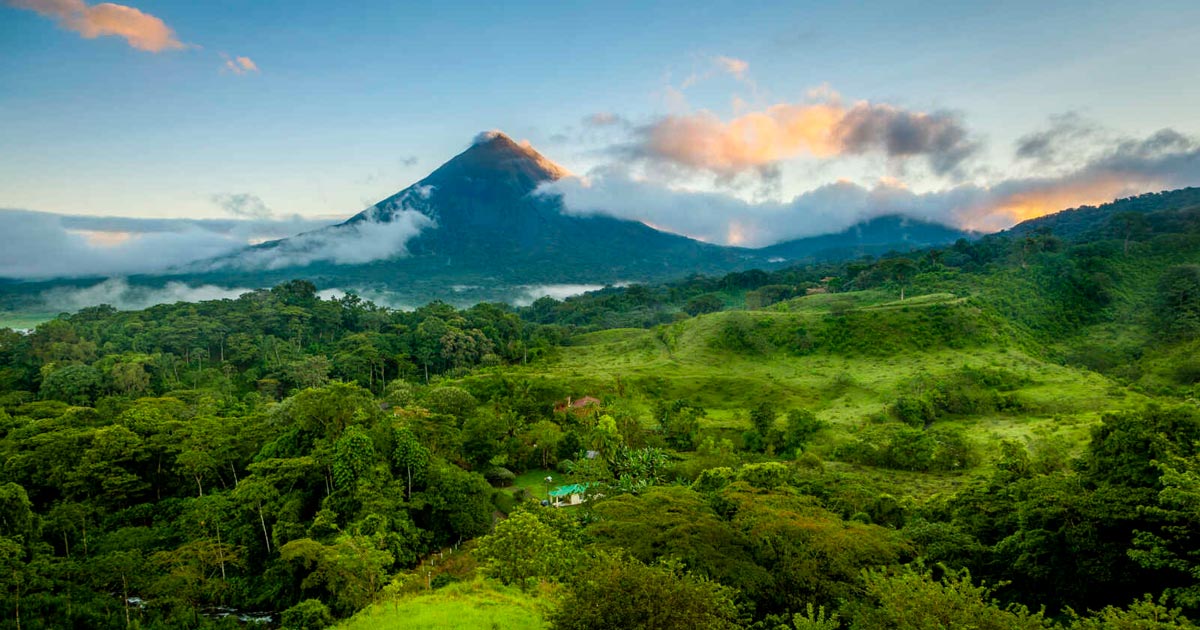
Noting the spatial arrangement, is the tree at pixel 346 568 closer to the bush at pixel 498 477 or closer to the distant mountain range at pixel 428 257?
the bush at pixel 498 477

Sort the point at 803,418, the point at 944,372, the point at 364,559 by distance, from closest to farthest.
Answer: the point at 364,559 → the point at 803,418 → the point at 944,372

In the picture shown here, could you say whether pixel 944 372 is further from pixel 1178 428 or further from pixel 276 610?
pixel 276 610

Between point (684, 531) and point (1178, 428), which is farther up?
point (1178, 428)

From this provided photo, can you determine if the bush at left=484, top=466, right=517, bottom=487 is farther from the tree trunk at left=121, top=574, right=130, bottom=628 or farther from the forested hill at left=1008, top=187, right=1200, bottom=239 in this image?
the forested hill at left=1008, top=187, right=1200, bottom=239

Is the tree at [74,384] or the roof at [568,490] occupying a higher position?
the tree at [74,384]

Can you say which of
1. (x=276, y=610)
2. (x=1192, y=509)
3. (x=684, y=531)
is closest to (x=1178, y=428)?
(x=1192, y=509)

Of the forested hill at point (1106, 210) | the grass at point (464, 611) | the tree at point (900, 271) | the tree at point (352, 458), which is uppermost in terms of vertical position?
the forested hill at point (1106, 210)

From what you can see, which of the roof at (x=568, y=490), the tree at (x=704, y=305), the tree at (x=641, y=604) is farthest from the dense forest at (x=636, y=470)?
the tree at (x=704, y=305)

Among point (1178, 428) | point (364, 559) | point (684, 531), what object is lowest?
point (364, 559)
